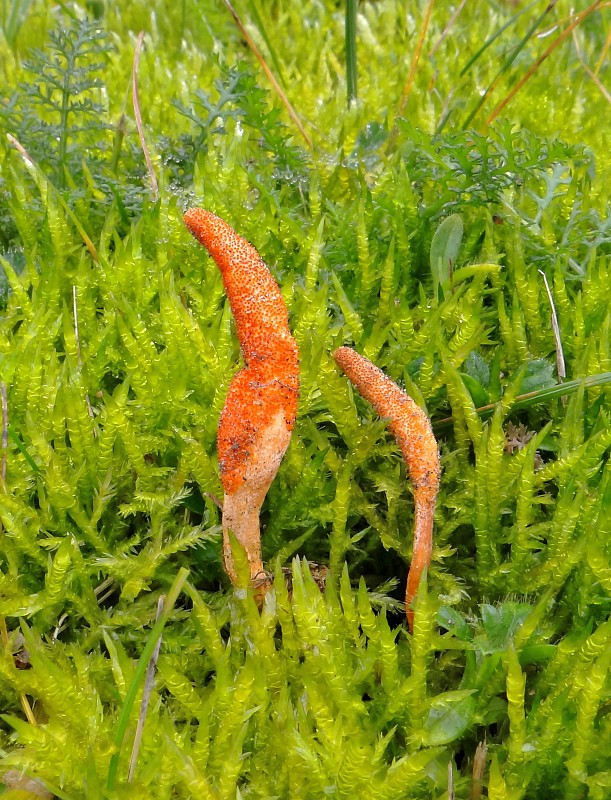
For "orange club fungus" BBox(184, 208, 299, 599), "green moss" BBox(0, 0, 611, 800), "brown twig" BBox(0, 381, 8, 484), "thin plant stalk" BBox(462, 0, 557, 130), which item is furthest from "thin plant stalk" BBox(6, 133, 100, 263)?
"thin plant stalk" BBox(462, 0, 557, 130)

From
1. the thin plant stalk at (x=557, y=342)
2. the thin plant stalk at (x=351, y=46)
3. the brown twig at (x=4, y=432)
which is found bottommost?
the thin plant stalk at (x=557, y=342)

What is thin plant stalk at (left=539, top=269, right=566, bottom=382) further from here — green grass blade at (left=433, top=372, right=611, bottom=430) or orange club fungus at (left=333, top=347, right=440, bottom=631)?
orange club fungus at (left=333, top=347, right=440, bottom=631)

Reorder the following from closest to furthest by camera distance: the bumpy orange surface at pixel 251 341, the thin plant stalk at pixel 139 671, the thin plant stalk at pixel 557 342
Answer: the thin plant stalk at pixel 139 671, the bumpy orange surface at pixel 251 341, the thin plant stalk at pixel 557 342

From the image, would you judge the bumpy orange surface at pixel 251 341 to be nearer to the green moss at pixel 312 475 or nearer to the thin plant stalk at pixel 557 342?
the green moss at pixel 312 475

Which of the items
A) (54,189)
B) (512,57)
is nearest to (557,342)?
(512,57)

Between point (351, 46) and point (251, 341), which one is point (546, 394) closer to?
point (251, 341)

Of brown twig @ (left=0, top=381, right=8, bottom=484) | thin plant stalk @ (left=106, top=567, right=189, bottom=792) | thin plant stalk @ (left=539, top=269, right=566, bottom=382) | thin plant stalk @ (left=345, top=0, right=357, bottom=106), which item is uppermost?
thin plant stalk @ (left=345, top=0, right=357, bottom=106)

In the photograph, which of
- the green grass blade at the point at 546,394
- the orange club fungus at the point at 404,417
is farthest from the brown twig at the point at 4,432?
the green grass blade at the point at 546,394

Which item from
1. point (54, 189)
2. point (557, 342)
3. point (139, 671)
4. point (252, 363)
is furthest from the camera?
point (54, 189)
